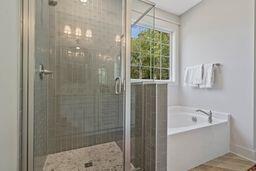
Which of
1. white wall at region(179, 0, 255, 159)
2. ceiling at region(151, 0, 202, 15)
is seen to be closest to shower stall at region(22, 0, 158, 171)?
ceiling at region(151, 0, 202, 15)

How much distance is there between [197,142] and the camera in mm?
2527

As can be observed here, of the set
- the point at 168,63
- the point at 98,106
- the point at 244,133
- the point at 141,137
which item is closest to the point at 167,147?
the point at 141,137

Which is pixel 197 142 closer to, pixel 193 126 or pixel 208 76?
pixel 193 126

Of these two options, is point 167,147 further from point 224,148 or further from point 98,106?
point 224,148

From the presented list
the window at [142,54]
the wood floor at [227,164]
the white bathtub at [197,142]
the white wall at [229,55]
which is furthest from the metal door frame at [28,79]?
the white wall at [229,55]

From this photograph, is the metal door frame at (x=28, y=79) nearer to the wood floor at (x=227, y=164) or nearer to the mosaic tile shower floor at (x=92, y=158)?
the mosaic tile shower floor at (x=92, y=158)

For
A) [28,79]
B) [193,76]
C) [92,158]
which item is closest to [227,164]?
[193,76]

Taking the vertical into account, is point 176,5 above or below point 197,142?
above

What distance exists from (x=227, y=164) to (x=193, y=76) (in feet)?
5.29

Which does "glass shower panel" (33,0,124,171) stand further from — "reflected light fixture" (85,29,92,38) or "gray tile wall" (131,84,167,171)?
"gray tile wall" (131,84,167,171)

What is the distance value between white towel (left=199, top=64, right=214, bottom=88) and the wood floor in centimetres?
118

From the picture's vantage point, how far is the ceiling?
3567mm

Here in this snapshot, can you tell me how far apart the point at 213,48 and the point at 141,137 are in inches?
86.2

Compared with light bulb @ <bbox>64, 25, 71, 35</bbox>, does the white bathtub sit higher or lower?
lower
